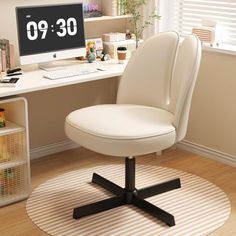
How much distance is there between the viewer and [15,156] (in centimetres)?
307

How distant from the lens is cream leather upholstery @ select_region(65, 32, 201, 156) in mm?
2594

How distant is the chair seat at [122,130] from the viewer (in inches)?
101

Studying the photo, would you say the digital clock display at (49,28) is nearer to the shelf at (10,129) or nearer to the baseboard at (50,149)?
the shelf at (10,129)

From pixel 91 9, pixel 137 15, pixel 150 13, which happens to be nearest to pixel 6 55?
pixel 91 9

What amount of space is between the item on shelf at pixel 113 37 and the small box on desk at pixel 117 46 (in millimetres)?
34

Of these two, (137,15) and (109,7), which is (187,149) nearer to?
(137,15)

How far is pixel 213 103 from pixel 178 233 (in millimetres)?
1200

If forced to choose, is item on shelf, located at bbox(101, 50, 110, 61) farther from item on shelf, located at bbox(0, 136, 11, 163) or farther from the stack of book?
item on shelf, located at bbox(0, 136, 11, 163)

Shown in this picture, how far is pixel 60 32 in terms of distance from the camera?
3430 mm

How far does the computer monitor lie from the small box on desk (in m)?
0.28

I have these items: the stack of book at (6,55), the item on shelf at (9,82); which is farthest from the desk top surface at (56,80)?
the stack of book at (6,55)

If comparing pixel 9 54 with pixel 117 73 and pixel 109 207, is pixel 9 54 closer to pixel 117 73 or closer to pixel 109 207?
pixel 117 73

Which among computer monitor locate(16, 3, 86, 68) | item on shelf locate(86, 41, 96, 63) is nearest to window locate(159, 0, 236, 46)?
item on shelf locate(86, 41, 96, 63)

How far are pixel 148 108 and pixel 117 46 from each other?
0.88 m
